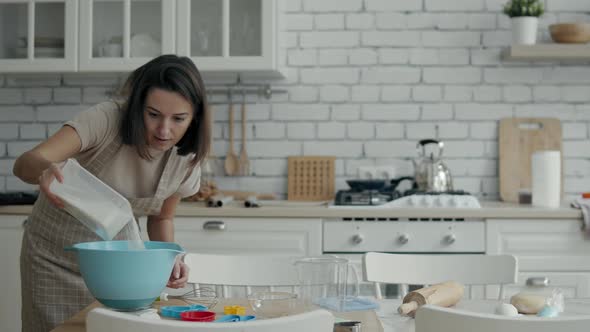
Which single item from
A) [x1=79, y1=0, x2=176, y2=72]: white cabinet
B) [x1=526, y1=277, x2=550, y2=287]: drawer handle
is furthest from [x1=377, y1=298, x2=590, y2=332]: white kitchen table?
[x1=79, y1=0, x2=176, y2=72]: white cabinet

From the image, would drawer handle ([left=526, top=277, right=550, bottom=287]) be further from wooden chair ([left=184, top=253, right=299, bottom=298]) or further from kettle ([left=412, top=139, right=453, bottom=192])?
wooden chair ([left=184, top=253, right=299, bottom=298])

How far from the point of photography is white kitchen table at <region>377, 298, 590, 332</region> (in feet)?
5.74

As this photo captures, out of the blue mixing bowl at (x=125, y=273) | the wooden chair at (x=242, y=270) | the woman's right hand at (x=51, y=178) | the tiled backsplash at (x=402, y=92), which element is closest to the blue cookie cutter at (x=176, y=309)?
the blue mixing bowl at (x=125, y=273)

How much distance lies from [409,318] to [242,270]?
2.16ft

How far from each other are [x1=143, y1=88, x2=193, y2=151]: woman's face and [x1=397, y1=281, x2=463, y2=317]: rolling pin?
77cm

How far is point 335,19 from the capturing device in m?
4.08

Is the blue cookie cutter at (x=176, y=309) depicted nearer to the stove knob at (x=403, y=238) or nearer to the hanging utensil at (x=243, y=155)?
the stove knob at (x=403, y=238)

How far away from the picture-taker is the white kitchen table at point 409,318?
1.75 metres

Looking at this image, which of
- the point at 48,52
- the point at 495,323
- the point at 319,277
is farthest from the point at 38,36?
the point at 495,323

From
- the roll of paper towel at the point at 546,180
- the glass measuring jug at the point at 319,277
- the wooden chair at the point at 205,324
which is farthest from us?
the roll of paper towel at the point at 546,180

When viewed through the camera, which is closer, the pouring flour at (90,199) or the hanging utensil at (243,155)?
the pouring flour at (90,199)

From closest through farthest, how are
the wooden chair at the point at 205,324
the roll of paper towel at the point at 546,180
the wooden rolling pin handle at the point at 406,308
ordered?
the wooden chair at the point at 205,324 < the wooden rolling pin handle at the point at 406,308 < the roll of paper towel at the point at 546,180

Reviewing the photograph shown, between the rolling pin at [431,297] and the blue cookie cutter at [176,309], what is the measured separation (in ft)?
1.52

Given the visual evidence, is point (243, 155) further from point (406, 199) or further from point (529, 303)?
point (529, 303)
